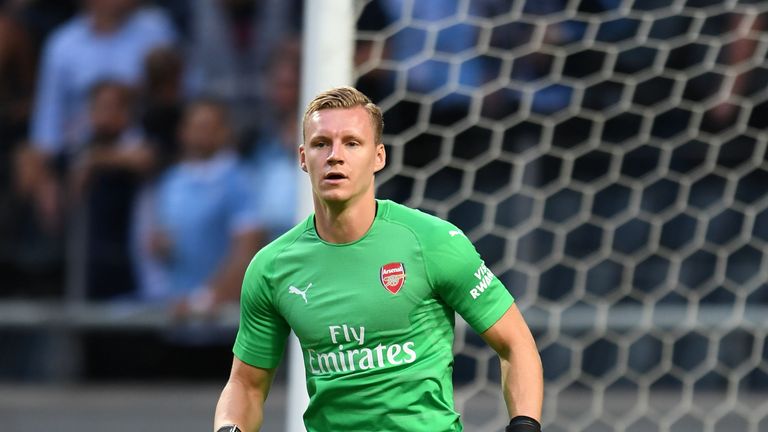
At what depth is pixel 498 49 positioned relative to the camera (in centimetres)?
563

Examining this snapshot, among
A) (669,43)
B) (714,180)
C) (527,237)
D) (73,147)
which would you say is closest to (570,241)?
(527,237)

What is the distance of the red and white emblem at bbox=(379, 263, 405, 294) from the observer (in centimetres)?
302

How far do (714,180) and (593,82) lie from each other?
0.80 meters

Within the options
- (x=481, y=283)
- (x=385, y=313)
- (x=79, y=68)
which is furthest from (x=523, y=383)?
(x=79, y=68)

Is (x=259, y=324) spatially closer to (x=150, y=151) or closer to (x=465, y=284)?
(x=465, y=284)

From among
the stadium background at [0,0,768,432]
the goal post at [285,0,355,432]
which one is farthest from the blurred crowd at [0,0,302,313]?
the goal post at [285,0,355,432]

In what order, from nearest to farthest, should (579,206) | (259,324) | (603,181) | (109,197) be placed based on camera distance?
(259,324) → (603,181) → (579,206) → (109,197)

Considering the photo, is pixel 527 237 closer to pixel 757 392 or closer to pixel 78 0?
pixel 757 392

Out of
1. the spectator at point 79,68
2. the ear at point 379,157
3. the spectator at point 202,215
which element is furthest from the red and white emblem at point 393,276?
the spectator at point 79,68

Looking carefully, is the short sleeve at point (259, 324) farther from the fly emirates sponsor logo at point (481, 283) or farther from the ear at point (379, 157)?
the fly emirates sponsor logo at point (481, 283)

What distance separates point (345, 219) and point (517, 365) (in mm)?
500

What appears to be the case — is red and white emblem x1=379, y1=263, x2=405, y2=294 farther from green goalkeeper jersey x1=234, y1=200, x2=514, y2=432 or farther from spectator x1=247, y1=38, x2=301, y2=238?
spectator x1=247, y1=38, x2=301, y2=238

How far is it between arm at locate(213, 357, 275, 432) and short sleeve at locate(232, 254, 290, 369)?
0.10 feet

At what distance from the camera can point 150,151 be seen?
255 inches
